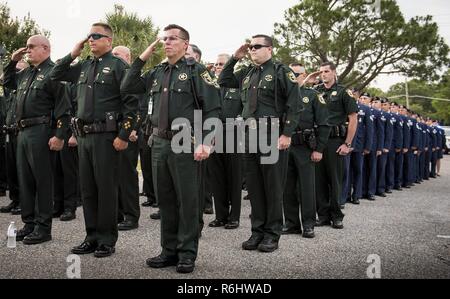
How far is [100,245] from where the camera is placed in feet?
17.7

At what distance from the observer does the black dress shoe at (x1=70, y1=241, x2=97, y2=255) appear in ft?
17.6

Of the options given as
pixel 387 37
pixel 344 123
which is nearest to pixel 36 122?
pixel 344 123

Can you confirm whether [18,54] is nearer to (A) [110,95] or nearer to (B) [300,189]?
(A) [110,95]

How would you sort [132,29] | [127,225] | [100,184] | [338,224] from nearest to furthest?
[100,184]
[127,225]
[338,224]
[132,29]

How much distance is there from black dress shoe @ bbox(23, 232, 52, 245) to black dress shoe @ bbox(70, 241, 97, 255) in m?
0.75

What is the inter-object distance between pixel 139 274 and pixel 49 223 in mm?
2007

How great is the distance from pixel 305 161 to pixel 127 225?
2536 millimetres

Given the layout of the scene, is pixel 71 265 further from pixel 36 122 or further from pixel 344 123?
pixel 344 123

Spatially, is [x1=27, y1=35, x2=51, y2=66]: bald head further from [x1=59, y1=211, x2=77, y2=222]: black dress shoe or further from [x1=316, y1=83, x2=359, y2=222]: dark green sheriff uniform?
[x1=316, y1=83, x2=359, y2=222]: dark green sheriff uniform

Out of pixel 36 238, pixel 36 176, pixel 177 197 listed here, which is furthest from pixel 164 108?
pixel 36 238

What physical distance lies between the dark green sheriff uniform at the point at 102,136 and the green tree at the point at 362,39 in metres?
22.4

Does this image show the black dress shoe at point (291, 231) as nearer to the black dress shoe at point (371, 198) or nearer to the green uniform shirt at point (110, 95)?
the green uniform shirt at point (110, 95)

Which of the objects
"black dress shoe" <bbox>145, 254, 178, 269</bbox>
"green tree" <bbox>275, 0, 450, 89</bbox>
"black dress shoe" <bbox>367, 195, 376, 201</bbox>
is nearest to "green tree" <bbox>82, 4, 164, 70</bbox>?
"green tree" <bbox>275, 0, 450, 89</bbox>

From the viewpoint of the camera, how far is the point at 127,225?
701cm
